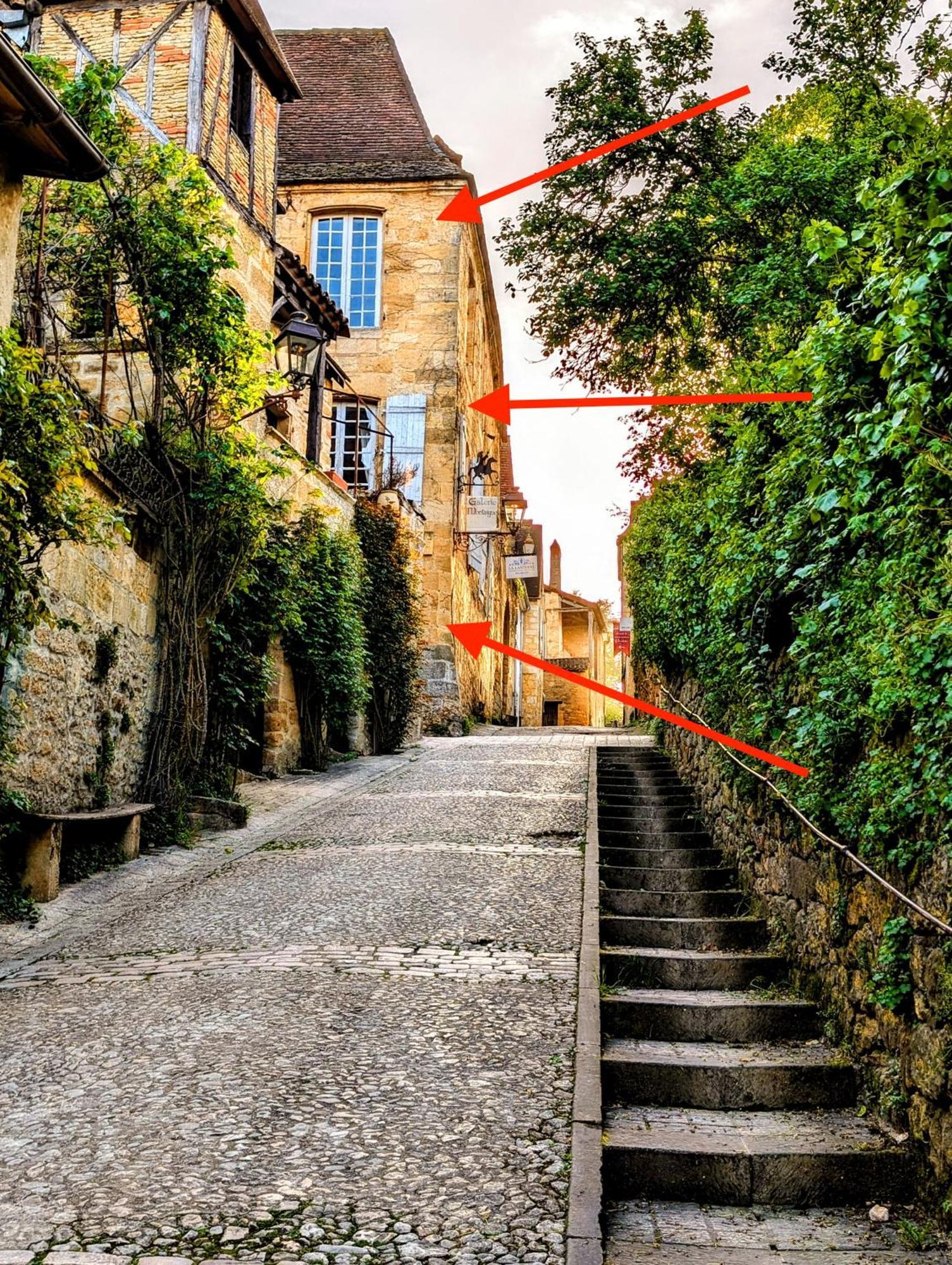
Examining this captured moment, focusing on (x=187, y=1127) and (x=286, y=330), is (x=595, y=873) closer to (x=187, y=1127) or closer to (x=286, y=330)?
(x=187, y=1127)

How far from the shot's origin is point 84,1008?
17.5ft

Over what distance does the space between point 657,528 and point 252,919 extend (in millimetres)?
6119

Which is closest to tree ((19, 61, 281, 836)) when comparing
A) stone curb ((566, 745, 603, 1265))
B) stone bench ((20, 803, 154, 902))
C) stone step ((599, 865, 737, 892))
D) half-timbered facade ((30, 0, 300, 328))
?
stone bench ((20, 803, 154, 902))

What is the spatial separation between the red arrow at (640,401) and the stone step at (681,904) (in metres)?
3.02

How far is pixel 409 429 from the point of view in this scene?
21.5 meters

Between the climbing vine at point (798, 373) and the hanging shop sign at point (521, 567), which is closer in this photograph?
the climbing vine at point (798, 373)

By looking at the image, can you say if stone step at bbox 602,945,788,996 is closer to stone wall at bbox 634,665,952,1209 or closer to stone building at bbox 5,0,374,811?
stone wall at bbox 634,665,952,1209

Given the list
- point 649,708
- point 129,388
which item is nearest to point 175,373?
point 129,388

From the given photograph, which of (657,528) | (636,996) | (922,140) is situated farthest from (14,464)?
(657,528)

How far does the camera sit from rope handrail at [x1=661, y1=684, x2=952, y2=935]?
3.56 meters

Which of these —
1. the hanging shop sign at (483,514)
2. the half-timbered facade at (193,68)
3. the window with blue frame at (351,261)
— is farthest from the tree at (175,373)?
the window with blue frame at (351,261)

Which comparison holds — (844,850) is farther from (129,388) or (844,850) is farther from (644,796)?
(129,388)

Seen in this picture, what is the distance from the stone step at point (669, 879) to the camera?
24.9 feet

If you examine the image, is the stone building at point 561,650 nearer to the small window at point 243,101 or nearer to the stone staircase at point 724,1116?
the small window at point 243,101
